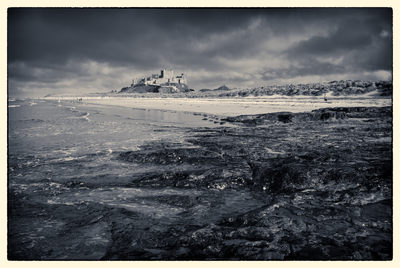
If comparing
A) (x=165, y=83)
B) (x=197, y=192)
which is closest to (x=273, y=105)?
(x=197, y=192)

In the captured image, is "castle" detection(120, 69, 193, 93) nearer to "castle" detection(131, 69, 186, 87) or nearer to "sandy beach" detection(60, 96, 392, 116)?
"castle" detection(131, 69, 186, 87)

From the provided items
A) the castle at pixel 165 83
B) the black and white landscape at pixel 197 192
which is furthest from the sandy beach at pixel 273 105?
the castle at pixel 165 83

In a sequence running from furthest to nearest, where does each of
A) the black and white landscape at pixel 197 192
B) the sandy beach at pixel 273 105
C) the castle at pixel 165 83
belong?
the castle at pixel 165 83
the sandy beach at pixel 273 105
the black and white landscape at pixel 197 192

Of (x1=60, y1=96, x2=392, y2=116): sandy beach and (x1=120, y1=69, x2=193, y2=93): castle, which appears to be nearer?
(x1=60, y1=96, x2=392, y2=116): sandy beach

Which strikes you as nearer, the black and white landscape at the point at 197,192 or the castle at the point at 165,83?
the black and white landscape at the point at 197,192

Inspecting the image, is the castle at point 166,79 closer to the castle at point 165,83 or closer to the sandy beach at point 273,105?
the castle at point 165,83

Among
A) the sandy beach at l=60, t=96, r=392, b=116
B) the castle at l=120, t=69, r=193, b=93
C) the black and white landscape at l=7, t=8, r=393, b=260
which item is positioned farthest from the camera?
the castle at l=120, t=69, r=193, b=93

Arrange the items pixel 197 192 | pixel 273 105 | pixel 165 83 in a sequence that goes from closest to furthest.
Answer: pixel 197 192 < pixel 273 105 < pixel 165 83

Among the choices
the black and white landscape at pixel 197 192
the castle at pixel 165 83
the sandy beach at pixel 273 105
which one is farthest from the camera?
the castle at pixel 165 83

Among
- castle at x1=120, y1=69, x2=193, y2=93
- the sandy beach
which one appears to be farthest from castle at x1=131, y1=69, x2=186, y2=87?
the sandy beach

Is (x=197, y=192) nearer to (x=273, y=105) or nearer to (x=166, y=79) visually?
(x=273, y=105)

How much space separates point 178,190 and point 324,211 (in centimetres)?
226
